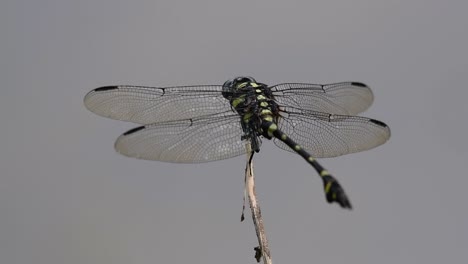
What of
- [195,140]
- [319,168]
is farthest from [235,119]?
[319,168]

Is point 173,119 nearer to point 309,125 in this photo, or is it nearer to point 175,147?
point 175,147

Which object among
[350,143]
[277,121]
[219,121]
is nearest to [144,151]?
[219,121]

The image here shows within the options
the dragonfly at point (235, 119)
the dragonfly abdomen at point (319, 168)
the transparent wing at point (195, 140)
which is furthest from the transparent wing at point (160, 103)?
the dragonfly abdomen at point (319, 168)

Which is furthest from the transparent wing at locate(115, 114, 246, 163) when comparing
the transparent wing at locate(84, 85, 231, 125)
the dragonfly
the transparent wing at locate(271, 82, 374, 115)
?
the transparent wing at locate(271, 82, 374, 115)

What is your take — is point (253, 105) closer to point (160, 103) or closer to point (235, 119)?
point (235, 119)

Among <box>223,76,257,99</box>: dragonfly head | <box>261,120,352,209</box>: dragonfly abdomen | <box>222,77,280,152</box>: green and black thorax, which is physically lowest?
<box>261,120,352,209</box>: dragonfly abdomen

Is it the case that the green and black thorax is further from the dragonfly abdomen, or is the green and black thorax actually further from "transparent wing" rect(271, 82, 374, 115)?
"transparent wing" rect(271, 82, 374, 115)
